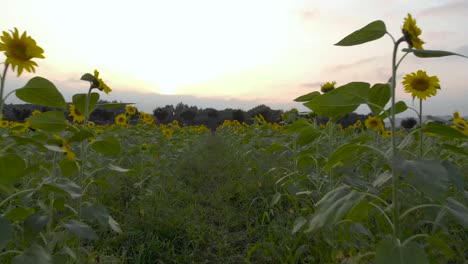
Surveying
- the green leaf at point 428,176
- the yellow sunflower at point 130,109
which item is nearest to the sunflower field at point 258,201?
the green leaf at point 428,176

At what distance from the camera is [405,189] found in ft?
10.7

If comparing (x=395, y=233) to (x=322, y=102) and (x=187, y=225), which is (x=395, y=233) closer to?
(x=322, y=102)

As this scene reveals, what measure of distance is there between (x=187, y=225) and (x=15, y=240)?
1.42 meters

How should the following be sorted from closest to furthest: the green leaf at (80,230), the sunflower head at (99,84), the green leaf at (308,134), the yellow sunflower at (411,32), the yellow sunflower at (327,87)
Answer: the yellow sunflower at (411,32)
the green leaf at (80,230)
the sunflower head at (99,84)
the green leaf at (308,134)
the yellow sunflower at (327,87)

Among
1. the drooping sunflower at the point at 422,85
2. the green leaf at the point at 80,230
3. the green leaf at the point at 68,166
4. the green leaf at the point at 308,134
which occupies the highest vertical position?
the drooping sunflower at the point at 422,85

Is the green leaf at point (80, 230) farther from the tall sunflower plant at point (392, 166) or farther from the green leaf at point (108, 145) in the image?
the tall sunflower plant at point (392, 166)

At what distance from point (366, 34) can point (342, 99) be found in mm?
239

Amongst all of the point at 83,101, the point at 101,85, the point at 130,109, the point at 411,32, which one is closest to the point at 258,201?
the point at 101,85

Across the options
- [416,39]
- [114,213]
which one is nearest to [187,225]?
[114,213]

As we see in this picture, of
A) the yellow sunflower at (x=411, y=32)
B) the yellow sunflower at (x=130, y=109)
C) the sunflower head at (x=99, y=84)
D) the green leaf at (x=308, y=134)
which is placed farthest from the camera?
the yellow sunflower at (x=130, y=109)

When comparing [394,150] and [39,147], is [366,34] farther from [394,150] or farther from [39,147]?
[39,147]

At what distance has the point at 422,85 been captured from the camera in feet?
6.58

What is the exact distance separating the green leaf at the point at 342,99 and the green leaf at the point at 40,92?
35.6 inches

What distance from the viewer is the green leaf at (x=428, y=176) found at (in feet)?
3.39
